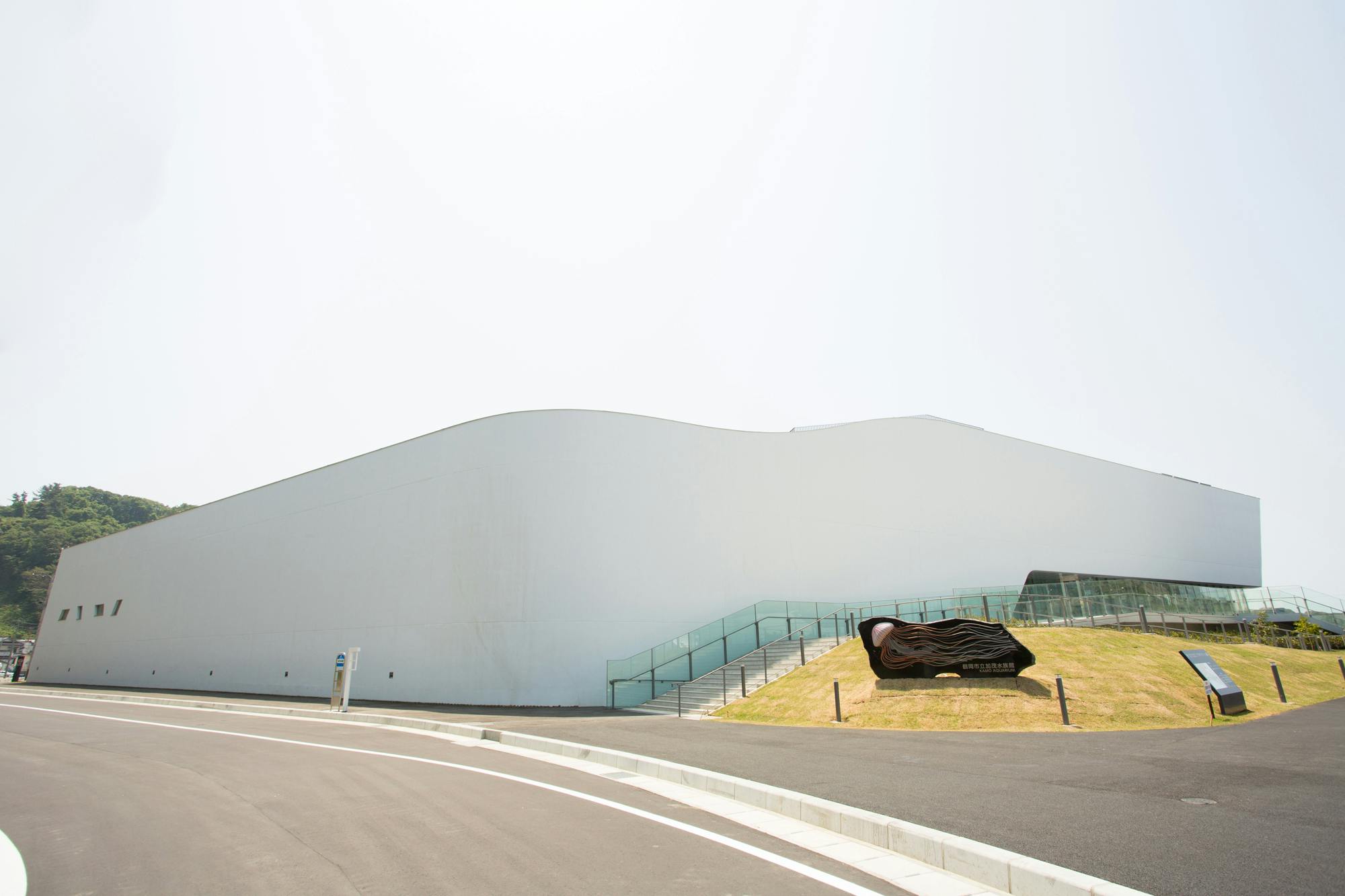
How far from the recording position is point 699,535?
2877 cm

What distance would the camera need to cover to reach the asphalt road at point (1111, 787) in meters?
5.38

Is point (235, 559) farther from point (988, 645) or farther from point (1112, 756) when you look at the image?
point (1112, 756)

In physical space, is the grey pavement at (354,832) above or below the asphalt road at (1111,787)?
below

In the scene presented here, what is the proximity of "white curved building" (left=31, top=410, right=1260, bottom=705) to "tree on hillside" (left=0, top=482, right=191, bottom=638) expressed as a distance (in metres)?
66.9

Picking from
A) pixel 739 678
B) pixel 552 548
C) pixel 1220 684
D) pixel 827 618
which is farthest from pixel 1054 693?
pixel 552 548

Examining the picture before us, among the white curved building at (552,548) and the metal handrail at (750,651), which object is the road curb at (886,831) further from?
the white curved building at (552,548)

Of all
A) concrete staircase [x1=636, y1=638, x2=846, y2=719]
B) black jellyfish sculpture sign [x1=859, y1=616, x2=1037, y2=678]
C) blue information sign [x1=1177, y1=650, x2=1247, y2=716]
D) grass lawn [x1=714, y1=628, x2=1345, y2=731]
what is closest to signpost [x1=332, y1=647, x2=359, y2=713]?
concrete staircase [x1=636, y1=638, x2=846, y2=719]

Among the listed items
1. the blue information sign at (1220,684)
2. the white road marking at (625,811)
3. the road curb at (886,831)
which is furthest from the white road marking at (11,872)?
the blue information sign at (1220,684)

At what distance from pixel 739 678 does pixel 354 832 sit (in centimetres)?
1802

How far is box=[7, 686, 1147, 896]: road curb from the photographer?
473 cm

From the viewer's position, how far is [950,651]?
707 inches

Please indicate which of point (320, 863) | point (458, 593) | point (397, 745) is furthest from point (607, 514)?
point (320, 863)

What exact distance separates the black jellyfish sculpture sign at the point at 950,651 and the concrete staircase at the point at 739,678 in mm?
4581

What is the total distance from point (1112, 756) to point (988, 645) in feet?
24.1
